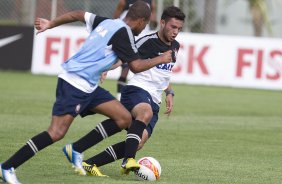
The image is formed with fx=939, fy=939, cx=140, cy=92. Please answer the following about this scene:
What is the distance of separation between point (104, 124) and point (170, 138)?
413 cm

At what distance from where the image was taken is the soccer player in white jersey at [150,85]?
9656 mm

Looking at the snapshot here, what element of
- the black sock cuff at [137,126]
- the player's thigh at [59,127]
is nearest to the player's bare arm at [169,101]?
the black sock cuff at [137,126]

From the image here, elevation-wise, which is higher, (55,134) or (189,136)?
(55,134)

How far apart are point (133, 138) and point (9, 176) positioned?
1452 millimetres

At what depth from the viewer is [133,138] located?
9.37 meters

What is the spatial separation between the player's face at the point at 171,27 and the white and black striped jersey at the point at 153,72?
142mm

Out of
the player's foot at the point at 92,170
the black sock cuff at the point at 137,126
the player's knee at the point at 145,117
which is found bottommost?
the player's foot at the point at 92,170

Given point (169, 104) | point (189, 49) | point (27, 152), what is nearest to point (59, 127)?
point (27, 152)

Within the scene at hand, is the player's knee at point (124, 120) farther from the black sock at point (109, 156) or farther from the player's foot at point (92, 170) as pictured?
the player's foot at point (92, 170)

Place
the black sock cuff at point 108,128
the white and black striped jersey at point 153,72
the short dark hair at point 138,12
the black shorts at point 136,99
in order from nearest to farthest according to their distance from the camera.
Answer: the short dark hair at point 138,12 < the black sock cuff at point 108,128 < the black shorts at point 136,99 < the white and black striped jersey at point 153,72

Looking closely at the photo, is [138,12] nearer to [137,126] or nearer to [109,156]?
[137,126]

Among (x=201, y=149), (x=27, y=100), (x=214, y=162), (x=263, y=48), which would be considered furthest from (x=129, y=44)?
(x=263, y=48)

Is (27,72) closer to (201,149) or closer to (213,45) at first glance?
(213,45)

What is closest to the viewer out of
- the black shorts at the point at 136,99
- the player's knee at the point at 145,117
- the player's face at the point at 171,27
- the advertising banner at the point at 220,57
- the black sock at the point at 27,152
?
the black sock at the point at 27,152
